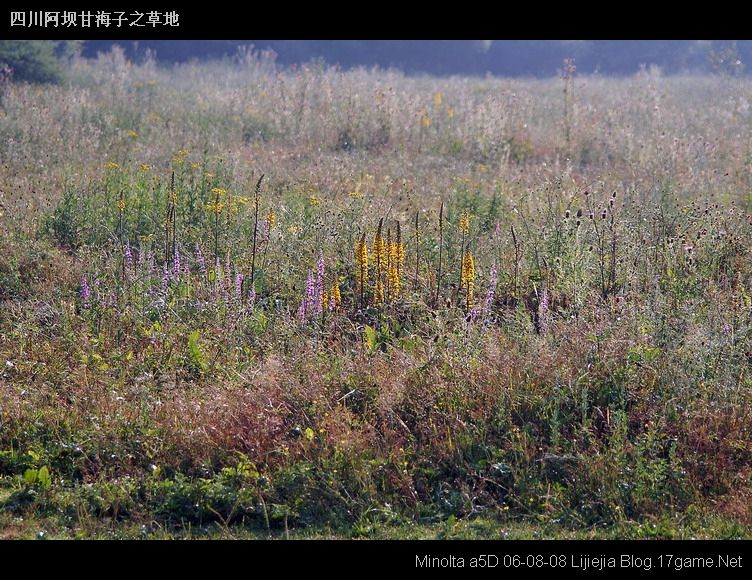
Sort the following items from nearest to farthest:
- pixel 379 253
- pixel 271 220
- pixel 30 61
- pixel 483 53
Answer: pixel 379 253, pixel 271 220, pixel 30 61, pixel 483 53

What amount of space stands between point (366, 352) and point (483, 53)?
3775cm

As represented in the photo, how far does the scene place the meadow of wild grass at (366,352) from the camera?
16.7 feet

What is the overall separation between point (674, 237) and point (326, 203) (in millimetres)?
3940

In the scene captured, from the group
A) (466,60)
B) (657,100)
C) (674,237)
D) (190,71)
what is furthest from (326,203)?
(466,60)

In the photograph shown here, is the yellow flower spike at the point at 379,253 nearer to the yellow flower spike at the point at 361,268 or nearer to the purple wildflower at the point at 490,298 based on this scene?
the yellow flower spike at the point at 361,268

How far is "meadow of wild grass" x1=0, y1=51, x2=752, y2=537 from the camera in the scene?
16.7 ft

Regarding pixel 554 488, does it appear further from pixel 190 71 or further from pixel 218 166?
pixel 190 71

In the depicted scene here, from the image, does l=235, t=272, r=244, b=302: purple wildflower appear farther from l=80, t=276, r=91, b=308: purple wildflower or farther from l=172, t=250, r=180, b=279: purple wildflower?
l=80, t=276, r=91, b=308: purple wildflower

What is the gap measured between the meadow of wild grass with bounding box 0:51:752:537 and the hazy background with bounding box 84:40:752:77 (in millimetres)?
27377

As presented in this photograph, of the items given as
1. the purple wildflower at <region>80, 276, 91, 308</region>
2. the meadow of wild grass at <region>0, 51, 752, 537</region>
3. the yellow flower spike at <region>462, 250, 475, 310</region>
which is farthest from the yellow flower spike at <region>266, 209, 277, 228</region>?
the yellow flower spike at <region>462, 250, 475, 310</region>

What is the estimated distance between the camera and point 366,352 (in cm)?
643

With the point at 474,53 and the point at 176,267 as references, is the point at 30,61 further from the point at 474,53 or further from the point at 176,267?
the point at 474,53

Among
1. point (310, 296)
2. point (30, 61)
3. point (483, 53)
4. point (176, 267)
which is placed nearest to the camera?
point (310, 296)

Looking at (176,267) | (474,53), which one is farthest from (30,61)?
(474,53)
